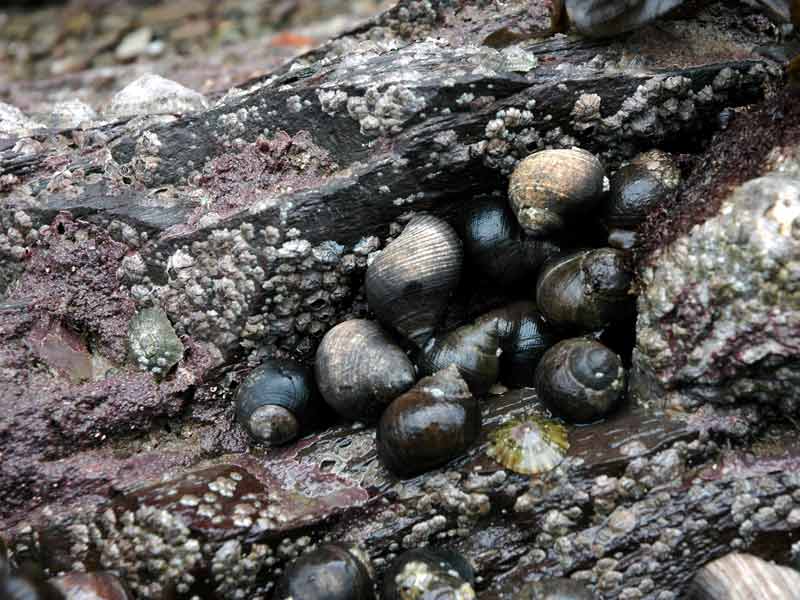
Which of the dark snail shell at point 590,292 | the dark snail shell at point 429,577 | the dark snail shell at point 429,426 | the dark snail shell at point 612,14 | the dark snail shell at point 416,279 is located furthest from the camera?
the dark snail shell at point 612,14

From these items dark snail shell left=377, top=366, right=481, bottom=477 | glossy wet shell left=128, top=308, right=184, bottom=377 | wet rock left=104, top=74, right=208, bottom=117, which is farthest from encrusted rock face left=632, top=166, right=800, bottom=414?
wet rock left=104, top=74, right=208, bottom=117

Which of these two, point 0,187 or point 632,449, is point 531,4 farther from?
point 0,187

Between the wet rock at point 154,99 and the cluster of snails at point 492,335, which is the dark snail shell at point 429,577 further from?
the wet rock at point 154,99

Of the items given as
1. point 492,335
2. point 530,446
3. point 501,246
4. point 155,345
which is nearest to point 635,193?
point 501,246

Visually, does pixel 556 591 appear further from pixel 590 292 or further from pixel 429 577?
pixel 590 292

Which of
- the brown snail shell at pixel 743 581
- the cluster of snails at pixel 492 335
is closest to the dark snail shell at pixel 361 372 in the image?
the cluster of snails at pixel 492 335

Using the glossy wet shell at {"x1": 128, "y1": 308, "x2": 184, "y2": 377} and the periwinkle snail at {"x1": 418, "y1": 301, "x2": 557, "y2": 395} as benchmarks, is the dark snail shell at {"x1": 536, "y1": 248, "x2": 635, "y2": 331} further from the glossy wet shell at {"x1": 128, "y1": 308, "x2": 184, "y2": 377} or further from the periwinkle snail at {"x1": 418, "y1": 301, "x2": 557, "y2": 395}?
the glossy wet shell at {"x1": 128, "y1": 308, "x2": 184, "y2": 377}
